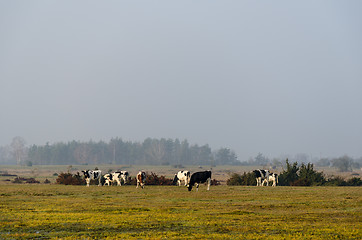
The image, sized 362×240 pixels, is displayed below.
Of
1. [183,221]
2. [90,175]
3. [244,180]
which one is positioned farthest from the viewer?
[244,180]

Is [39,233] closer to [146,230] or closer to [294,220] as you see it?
[146,230]

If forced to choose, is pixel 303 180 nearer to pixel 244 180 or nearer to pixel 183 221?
pixel 244 180

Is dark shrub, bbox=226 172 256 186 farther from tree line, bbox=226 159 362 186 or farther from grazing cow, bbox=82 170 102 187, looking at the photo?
grazing cow, bbox=82 170 102 187

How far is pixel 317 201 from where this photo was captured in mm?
30250

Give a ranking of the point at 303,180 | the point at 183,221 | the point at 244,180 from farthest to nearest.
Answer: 1. the point at 244,180
2. the point at 303,180
3. the point at 183,221

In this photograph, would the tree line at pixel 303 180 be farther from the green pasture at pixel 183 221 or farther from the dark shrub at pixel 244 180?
the green pasture at pixel 183 221

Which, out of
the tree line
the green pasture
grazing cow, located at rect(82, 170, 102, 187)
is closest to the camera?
the green pasture

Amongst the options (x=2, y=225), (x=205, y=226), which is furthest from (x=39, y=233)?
(x=205, y=226)

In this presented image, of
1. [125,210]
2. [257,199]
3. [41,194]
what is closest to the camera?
[125,210]

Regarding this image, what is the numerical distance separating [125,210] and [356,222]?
A: 35.2 ft

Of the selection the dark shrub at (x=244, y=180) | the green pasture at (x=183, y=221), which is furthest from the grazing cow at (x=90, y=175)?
the green pasture at (x=183, y=221)

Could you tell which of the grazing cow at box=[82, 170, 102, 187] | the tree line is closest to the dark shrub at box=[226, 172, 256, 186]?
the tree line

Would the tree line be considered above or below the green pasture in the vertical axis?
above

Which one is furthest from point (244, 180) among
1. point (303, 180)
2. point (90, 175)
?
point (90, 175)
